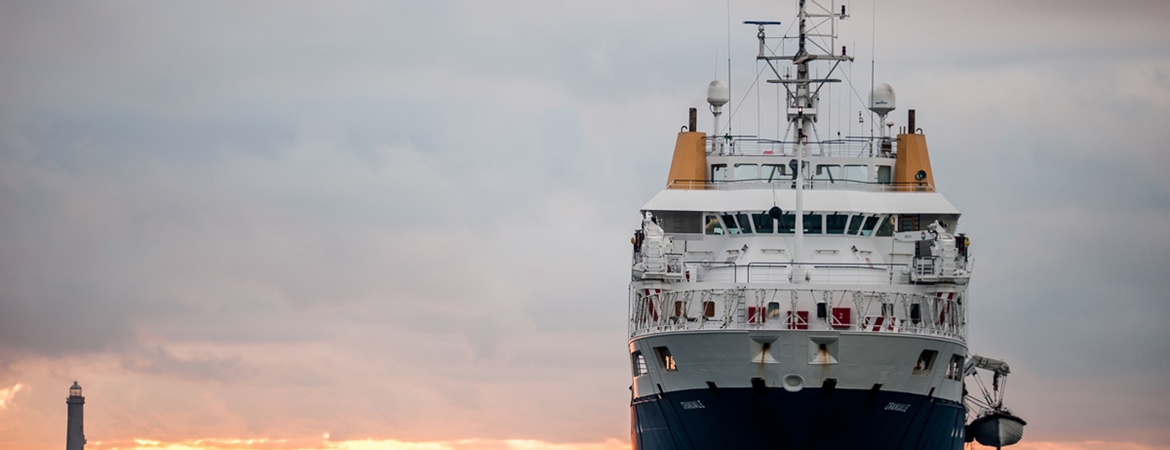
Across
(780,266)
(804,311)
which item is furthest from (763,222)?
(804,311)

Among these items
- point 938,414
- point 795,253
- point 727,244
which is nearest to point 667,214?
point 727,244

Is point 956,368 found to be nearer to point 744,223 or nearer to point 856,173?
point 744,223

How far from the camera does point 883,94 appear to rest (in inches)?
3260

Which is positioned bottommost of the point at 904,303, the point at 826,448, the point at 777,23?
the point at 826,448

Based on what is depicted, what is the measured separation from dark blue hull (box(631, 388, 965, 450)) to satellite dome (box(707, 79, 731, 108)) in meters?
15.8

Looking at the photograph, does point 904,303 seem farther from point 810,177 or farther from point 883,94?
point 883,94

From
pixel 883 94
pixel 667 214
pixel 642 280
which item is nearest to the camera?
pixel 642 280

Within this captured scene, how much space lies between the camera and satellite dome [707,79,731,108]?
83250 millimetres

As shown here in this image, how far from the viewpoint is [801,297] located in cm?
6950

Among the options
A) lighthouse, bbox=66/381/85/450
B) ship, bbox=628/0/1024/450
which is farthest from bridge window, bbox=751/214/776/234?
lighthouse, bbox=66/381/85/450

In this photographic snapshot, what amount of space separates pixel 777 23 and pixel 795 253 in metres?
12.0

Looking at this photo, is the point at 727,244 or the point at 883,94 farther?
the point at 883,94

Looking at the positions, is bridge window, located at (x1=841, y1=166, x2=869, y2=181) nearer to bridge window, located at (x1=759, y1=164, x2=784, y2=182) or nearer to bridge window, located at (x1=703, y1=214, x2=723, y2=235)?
bridge window, located at (x1=759, y1=164, x2=784, y2=182)

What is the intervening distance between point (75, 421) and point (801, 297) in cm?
7977
